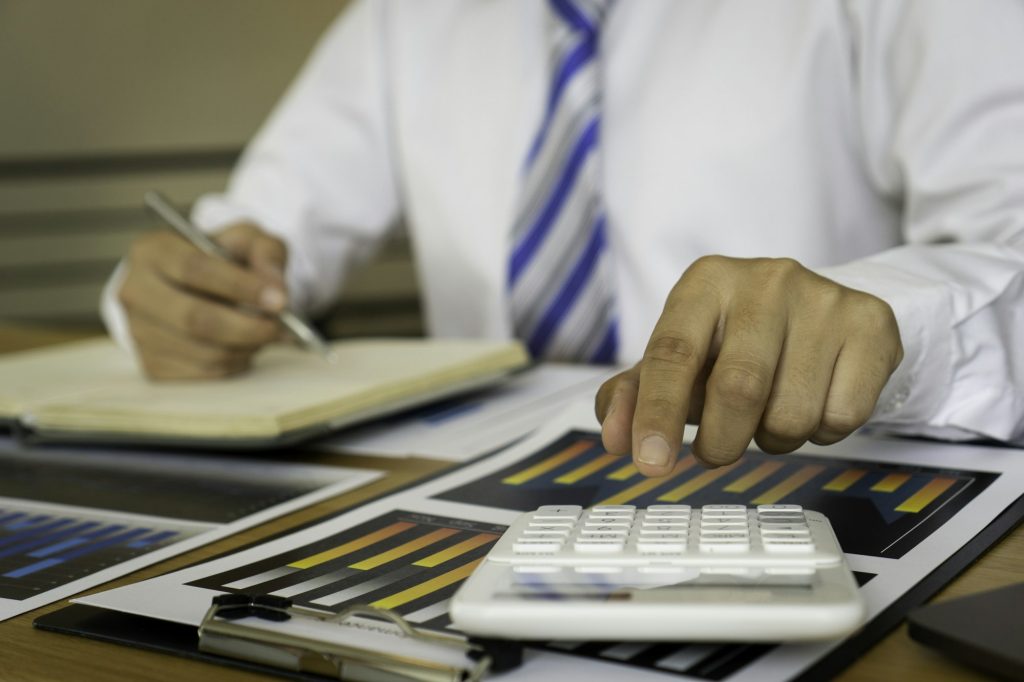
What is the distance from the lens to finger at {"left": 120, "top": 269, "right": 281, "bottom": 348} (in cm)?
89

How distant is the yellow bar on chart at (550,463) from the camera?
60cm

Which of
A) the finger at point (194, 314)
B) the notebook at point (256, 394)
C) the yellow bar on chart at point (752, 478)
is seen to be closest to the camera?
the yellow bar on chart at point (752, 478)

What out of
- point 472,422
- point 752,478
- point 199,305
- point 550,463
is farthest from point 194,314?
point 752,478

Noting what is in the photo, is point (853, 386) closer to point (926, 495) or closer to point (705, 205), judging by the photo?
point (926, 495)

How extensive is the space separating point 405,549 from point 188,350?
1.63 ft

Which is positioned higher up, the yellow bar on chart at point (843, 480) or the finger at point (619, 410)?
the finger at point (619, 410)

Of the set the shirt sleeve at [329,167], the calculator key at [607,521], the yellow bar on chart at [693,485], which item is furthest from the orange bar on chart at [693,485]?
the shirt sleeve at [329,167]

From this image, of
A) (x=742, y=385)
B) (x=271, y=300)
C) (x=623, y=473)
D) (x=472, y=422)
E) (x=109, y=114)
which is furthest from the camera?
(x=109, y=114)

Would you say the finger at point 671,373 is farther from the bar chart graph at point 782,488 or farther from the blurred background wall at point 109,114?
the blurred background wall at point 109,114

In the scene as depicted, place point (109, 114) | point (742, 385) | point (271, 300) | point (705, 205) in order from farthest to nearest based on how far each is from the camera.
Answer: point (109, 114), point (705, 205), point (271, 300), point (742, 385)

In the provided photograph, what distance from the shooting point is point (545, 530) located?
42 centimetres

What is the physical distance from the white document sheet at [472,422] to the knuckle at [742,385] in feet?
0.78

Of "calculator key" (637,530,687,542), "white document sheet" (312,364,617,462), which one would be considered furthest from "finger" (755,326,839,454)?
"white document sheet" (312,364,617,462)

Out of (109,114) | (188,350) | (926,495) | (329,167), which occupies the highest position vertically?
(109,114)
